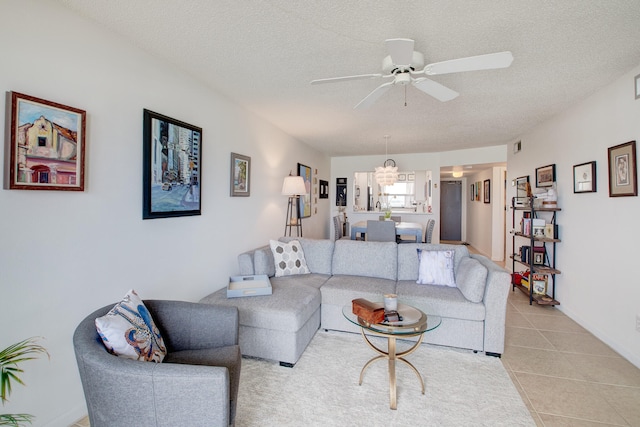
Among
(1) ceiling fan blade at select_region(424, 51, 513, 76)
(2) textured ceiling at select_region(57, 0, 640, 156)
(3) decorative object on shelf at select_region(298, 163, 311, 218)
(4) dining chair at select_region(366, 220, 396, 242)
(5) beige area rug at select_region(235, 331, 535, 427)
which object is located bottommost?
(5) beige area rug at select_region(235, 331, 535, 427)

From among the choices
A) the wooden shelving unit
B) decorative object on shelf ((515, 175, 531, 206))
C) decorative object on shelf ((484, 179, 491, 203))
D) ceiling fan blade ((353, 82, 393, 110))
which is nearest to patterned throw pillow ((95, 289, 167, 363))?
ceiling fan blade ((353, 82, 393, 110))

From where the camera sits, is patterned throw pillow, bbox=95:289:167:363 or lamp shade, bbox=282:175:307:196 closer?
patterned throw pillow, bbox=95:289:167:363

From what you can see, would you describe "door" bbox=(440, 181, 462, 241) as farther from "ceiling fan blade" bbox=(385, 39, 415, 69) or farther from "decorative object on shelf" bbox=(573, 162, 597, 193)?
"ceiling fan blade" bbox=(385, 39, 415, 69)

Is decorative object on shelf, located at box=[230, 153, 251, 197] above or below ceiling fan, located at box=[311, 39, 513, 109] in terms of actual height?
below

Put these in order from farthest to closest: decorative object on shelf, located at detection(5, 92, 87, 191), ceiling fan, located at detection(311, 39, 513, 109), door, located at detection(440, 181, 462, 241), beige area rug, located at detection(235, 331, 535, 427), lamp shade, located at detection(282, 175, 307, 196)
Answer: door, located at detection(440, 181, 462, 241) < lamp shade, located at detection(282, 175, 307, 196) < beige area rug, located at detection(235, 331, 535, 427) < ceiling fan, located at detection(311, 39, 513, 109) < decorative object on shelf, located at detection(5, 92, 87, 191)

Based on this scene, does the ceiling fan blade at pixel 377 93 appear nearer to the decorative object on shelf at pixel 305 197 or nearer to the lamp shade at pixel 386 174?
the decorative object on shelf at pixel 305 197

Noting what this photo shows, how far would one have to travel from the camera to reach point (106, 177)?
75.7 inches

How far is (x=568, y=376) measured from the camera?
2199mm

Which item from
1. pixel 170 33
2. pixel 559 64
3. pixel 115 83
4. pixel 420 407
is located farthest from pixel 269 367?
pixel 559 64

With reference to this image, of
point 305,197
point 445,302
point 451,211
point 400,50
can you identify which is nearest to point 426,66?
point 400,50

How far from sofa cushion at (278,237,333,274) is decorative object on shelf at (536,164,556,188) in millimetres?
2944

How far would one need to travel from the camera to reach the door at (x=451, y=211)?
9.21 m

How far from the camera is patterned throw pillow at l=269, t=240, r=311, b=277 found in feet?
10.8

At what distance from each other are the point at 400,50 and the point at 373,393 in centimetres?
218
